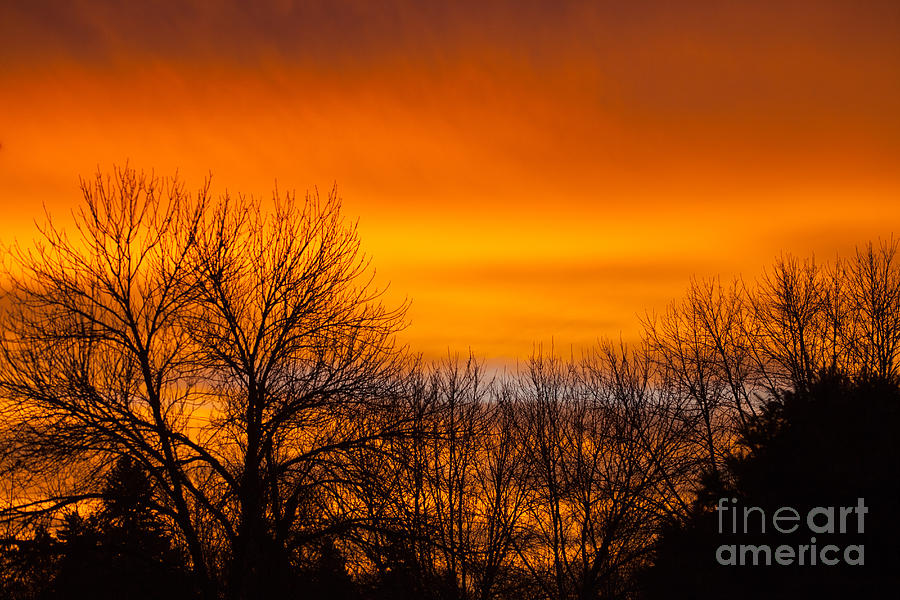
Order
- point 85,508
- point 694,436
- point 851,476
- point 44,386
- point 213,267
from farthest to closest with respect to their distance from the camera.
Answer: point 694,436, point 213,267, point 85,508, point 44,386, point 851,476

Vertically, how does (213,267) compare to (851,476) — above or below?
above

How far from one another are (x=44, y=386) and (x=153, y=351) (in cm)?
216

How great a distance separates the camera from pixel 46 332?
15219mm

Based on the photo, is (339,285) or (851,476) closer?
(851,476)

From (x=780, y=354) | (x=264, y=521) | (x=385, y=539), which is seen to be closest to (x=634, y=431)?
(x=780, y=354)

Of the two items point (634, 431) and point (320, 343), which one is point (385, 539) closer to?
point (320, 343)

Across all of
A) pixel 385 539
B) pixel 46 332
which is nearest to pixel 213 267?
pixel 46 332

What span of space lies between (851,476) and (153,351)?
13089mm

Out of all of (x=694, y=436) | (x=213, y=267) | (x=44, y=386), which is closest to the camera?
(x=44, y=386)

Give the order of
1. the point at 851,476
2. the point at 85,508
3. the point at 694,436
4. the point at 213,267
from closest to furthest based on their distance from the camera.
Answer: the point at 851,476 < the point at 85,508 < the point at 213,267 < the point at 694,436

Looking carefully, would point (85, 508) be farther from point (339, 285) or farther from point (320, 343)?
point (339, 285)

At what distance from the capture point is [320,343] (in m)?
17.4

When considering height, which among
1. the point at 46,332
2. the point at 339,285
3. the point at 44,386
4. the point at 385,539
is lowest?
the point at 385,539

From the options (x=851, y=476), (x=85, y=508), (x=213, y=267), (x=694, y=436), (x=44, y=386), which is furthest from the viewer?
(x=694, y=436)
